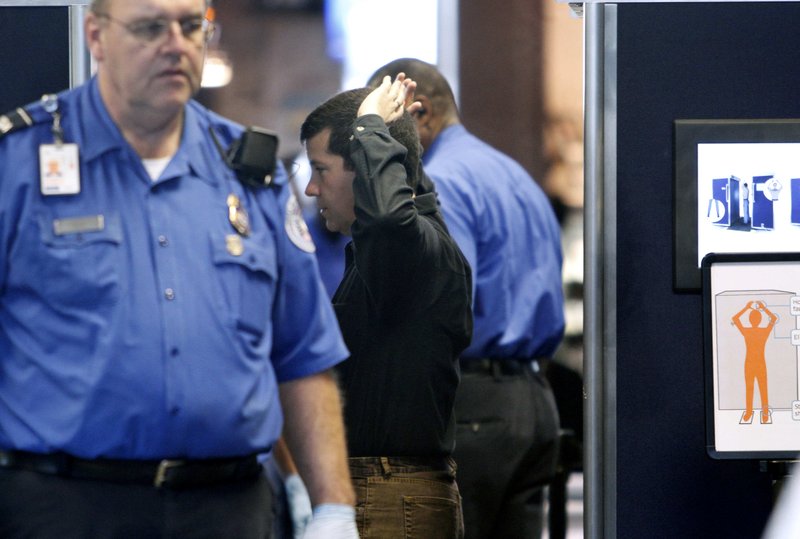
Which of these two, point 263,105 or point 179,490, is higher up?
point 263,105

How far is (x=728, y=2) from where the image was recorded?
9.30ft

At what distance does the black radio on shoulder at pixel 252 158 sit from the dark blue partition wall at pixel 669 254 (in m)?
0.89

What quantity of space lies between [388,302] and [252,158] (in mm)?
456

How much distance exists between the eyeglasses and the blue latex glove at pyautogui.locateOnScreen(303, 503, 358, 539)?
2.91 ft

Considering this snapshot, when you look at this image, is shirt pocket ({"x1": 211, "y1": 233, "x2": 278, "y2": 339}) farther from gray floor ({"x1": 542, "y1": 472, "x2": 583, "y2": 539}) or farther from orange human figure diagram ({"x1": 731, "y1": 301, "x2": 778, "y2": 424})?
gray floor ({"x1": 542, "y1": 472, "x2": 583, "y2": 539})

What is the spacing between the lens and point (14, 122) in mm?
2229

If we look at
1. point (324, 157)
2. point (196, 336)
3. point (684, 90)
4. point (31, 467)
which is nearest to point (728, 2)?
point (684, 90)

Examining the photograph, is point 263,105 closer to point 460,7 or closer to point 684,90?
point 460,7

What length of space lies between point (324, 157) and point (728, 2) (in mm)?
997

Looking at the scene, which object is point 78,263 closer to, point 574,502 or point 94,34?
point 94,34

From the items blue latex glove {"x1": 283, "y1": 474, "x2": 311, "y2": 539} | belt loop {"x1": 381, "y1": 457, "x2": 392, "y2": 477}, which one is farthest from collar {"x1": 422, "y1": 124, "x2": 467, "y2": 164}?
blue latex glove {"x1": 283, "y1": 474, "x2": 311, "y2": 539}

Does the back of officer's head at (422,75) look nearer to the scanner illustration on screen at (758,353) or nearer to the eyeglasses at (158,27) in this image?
the eyeglasses at (158,27)

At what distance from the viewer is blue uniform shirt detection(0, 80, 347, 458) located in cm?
210

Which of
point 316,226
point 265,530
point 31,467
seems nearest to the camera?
point 31,467
